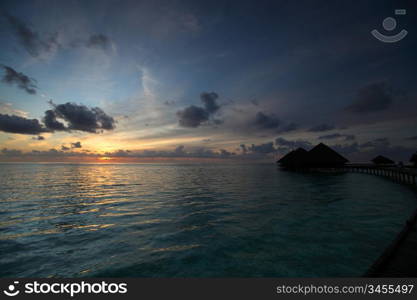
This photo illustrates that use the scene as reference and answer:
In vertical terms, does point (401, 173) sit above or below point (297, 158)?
below

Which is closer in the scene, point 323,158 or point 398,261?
point 398,261

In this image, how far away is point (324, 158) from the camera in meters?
45.7

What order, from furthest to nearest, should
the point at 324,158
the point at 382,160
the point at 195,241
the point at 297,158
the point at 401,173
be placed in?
the point at 382,160, the point at 297,158, the point at 324,158, the point at 401,173, the point at 195,241

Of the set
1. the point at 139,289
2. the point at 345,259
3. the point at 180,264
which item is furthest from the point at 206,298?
the point at 345,259

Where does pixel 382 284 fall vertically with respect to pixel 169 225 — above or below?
above

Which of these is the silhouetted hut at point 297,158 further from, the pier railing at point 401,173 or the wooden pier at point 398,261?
the wooden pier at point 398,261

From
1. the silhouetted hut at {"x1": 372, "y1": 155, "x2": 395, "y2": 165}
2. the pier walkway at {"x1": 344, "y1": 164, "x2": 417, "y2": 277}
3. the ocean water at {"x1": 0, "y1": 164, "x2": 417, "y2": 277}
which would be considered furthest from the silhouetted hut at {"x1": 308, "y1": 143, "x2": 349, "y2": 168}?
the pier walkway at {"x1": 344, "y1": 164, "x2": 417, "y2": 277}

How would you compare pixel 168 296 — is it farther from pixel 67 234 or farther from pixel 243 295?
pixel 67 234

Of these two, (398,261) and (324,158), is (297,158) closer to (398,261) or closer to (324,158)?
(324,158)

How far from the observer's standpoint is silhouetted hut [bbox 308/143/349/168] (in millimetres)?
45375

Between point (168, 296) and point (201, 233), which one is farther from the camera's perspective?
point (201, 233)

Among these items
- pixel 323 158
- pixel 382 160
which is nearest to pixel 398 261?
pixel 323 158

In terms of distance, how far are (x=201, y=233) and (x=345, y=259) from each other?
494 centimetres

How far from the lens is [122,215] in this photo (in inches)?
427
